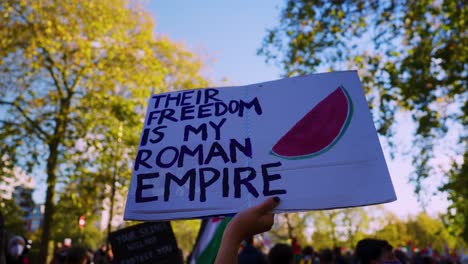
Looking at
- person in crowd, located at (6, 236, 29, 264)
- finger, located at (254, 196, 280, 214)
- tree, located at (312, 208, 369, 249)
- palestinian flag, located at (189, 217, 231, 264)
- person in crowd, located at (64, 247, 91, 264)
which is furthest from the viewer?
tree, located at (312, 208, 369, 249)

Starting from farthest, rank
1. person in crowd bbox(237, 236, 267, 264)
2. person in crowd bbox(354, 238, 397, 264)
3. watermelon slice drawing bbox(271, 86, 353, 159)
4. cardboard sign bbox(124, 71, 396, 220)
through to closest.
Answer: person in crowd bbox(237, 236, 267, 264), person in crowd bbox(354, 238, 397, 264), watermelon slice drawing bbox(271, 86, 353, 159), cardboard sign bbox(124, 71, 396, 220)

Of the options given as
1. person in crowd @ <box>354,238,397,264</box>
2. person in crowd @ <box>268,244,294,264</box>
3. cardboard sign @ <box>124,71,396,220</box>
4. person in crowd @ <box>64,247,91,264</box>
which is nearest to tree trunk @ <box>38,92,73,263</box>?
person in crowd @ <box>64,247,91,264</box>

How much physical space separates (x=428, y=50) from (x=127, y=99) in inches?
403

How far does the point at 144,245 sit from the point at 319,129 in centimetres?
307

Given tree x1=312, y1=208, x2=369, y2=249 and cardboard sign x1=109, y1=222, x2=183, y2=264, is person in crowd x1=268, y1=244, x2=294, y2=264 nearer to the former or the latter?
cardboard sign x1=109, y1=222, x2=183, y2=264

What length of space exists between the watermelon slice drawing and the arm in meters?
0.51

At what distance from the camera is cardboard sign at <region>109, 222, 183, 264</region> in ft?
14.9

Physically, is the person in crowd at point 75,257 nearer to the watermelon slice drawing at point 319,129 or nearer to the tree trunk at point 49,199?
the watermelon slice drawing at point 319,129

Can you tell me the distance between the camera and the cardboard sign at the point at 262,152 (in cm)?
208

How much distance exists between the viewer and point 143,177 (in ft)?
7.62

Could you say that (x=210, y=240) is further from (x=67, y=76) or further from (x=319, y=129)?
(x=67, y=76)

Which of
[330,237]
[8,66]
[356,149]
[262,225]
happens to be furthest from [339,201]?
[330,237]

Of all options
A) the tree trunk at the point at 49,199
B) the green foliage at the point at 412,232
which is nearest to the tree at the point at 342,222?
the green foliage at the point at 412,232

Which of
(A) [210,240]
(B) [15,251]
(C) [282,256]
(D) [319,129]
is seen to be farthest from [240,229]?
(A) [210,240]
